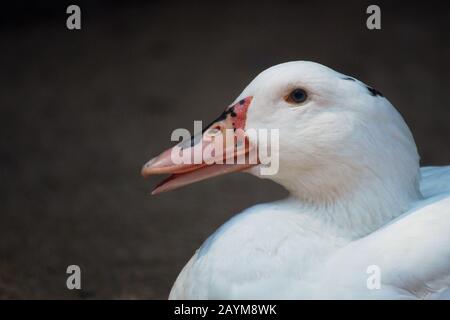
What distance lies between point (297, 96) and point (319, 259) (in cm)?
50

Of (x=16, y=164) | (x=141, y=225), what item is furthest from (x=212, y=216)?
(x=16, y=164)

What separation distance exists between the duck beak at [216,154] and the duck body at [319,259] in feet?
0.60

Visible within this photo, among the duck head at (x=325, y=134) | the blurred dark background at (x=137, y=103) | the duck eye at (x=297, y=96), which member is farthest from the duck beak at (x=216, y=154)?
the blurred dark background at (x=137, y=103)

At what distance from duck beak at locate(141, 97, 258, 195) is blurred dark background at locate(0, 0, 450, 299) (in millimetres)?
1143

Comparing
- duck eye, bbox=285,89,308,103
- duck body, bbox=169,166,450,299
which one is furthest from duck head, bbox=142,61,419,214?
duck body, bbox=169,166,450,299

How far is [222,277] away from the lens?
2441 mm

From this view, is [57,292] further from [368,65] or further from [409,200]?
[368,65]

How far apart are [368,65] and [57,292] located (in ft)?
10.8

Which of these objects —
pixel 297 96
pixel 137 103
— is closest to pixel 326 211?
pixel 297 96

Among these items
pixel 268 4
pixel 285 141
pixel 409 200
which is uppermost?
pixel 268 4

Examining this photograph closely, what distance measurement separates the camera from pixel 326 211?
259 cm

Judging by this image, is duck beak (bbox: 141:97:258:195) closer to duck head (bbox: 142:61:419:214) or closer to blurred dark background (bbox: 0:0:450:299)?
duck head (bbox: 142:61:419:214)

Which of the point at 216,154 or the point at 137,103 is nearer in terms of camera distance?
the point at 216,154

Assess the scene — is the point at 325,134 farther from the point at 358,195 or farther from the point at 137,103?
the point at 137,103
